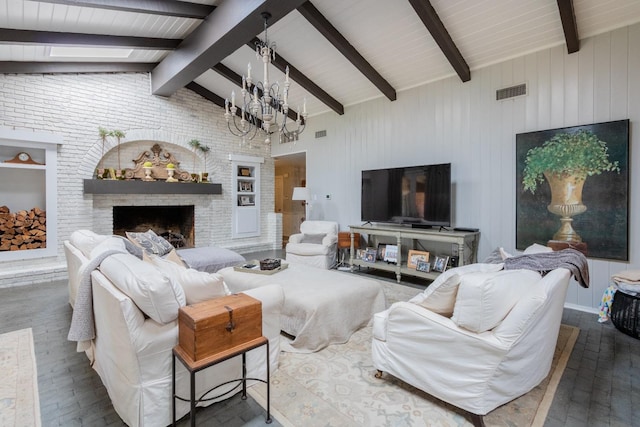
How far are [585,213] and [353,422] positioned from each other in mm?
3457

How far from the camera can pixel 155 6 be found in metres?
3.45

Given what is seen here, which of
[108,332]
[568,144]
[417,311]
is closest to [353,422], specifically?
[417,311]

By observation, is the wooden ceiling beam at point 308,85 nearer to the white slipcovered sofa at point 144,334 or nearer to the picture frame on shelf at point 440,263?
the picture frame on shelf at point 440,263

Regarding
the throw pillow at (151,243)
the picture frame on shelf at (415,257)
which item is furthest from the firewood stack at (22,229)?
the picture frame on shelf at (415,257)

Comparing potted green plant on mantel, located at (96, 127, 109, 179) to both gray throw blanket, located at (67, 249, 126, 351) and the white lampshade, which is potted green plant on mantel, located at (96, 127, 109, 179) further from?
gray throw blanket, located at (67, 249, 126, 351)

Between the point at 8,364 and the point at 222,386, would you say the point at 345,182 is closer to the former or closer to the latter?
the point at 222,386

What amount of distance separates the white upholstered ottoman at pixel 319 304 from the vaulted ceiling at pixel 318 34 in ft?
8.89

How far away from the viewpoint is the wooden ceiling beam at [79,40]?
354 cm

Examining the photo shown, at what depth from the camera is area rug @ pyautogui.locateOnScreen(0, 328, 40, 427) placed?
1760 millimetres

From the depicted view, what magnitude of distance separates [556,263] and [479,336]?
1164mm

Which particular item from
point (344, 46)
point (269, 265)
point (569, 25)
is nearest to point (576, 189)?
point (569, 25)

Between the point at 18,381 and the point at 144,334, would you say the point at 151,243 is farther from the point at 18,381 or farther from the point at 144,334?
the point at 144,334

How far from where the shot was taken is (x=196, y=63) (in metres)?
4.43

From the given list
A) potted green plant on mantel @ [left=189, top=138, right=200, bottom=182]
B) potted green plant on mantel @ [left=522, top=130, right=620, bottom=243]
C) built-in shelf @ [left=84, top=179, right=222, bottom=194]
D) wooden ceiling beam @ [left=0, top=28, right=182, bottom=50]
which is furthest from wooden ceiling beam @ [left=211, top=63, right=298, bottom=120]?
potted green plant on mantel @ [left=522, top=130, right=620, bottom=243]
